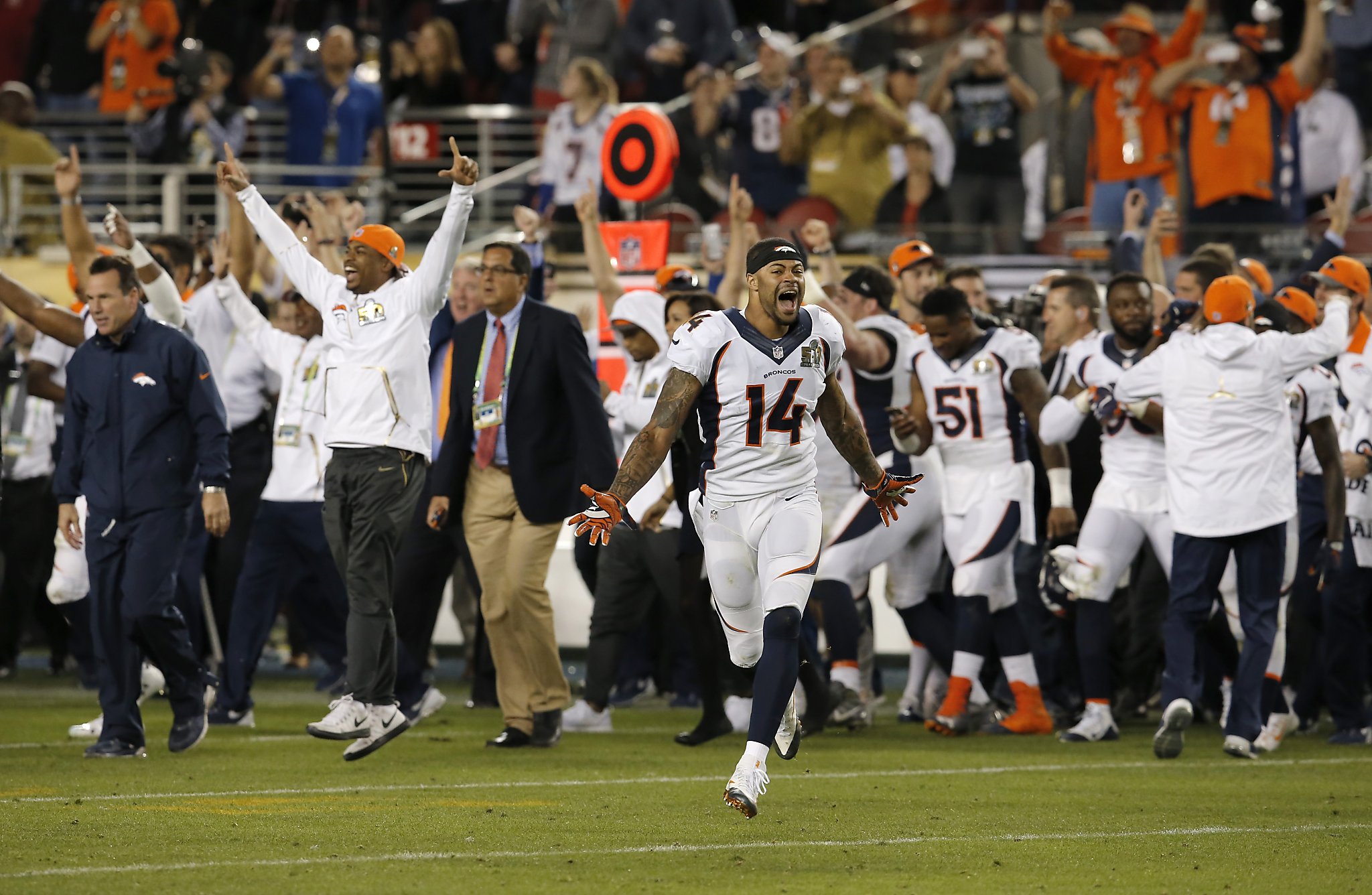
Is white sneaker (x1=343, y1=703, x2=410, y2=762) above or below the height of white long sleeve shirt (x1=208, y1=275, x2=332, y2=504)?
below

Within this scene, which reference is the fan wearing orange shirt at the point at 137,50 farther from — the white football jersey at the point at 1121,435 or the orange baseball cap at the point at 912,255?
the white football jersey at the point at 1121,435

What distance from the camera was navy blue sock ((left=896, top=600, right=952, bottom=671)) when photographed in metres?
11.1

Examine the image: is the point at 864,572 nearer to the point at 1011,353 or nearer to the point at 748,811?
the point at 1011,353

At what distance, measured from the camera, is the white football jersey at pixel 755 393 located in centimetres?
753

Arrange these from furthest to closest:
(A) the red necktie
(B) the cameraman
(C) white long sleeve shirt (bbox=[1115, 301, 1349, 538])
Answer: (B) the cameraman
(A) the red necktie
(C) white long sleeve shirt (bbox=[1115, 301, 1349, 538])

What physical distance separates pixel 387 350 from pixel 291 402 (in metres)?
2.46

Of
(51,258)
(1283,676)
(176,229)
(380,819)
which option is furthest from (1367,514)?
(51,258)

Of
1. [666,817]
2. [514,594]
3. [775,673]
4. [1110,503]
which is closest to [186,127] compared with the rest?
[514,594]

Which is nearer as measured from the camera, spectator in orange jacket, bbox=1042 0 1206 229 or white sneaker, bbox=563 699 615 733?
white sneaker, bbox=563 699 615 733

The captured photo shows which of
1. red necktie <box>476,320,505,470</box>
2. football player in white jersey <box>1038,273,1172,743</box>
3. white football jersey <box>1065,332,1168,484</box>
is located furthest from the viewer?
white football jersey <box>1065,332,1168,484</box>

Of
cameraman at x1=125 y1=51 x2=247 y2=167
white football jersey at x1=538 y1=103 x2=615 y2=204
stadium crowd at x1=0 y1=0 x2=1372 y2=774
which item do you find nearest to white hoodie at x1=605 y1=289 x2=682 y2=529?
stadium crowd at x1=0 y1=0 x2=1372 y2=774

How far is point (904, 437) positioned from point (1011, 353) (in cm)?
73

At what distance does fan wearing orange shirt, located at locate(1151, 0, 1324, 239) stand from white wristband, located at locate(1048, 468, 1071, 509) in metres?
5.09

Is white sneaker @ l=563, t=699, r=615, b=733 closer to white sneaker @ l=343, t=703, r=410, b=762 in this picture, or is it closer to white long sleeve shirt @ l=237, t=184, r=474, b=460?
white sneaker @ l=343, t=703, r=410, b=762
